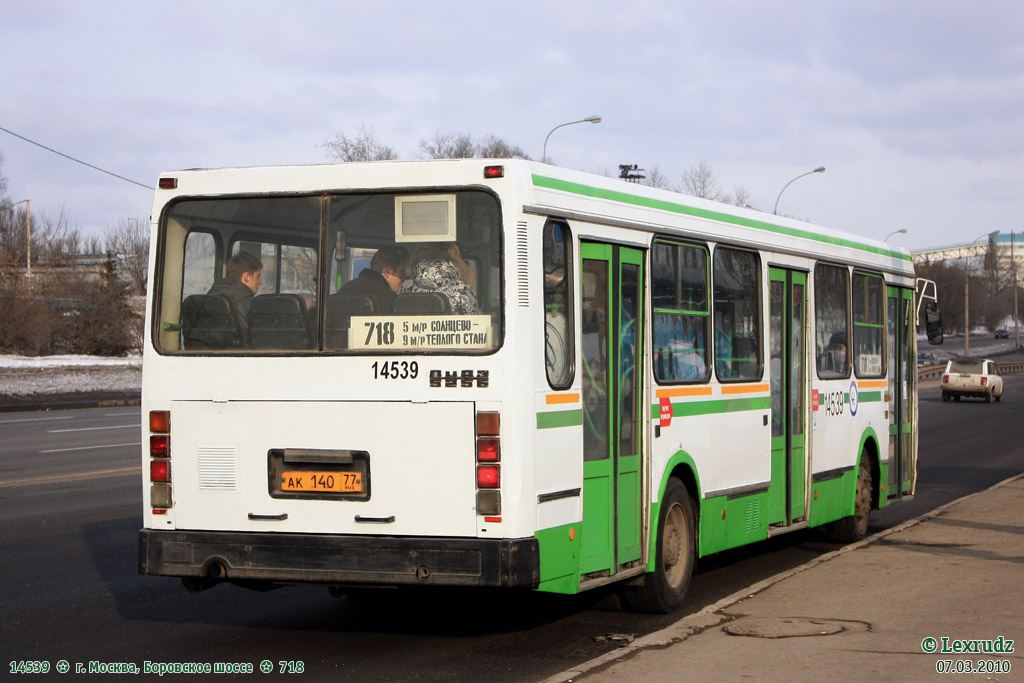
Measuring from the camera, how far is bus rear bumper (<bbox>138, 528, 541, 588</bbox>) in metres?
6.59

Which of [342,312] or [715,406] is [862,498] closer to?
[715,406]

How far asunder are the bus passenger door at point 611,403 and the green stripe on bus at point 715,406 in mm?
391

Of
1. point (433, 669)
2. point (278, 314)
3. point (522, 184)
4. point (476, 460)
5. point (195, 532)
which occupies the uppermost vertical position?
point (522, 184)

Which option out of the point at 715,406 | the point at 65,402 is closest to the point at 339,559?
the point at 715,406

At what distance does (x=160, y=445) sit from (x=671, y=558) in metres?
3.68

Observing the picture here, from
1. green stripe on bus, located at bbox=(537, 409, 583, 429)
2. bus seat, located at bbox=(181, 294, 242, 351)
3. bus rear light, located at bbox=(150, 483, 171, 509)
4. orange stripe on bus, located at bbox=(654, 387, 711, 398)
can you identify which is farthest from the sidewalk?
bus seat, located at bbox=(181, 294, 242, 351)

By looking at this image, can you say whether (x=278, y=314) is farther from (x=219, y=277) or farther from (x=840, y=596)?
(x=840, y=596)

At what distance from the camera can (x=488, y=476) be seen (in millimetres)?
6645

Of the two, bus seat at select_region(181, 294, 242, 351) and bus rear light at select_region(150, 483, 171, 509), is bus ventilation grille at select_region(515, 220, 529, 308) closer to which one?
bus seat at select_region(181, 294, 242, 351)

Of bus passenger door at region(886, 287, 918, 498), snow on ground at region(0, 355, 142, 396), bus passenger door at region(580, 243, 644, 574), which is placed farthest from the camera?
snow on ground at region(0, 355, 142, 396)

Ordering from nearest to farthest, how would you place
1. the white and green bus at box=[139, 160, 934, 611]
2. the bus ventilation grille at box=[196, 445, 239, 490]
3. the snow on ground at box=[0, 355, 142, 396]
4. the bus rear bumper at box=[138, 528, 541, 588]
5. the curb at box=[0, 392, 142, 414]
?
the bus rear bumper at box=[138, 528, 541, 588] < the white and green bus at box=[139, 160, 934, 611] < the bus ventilation grille at box=[196, 445, 239, 490] < the curb at box=[0, 392, 142, 414] < the snow on ground at box=[0, 355, 142, 396]

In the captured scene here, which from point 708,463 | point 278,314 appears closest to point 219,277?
point 278,314

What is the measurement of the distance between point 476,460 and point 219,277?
2091 mm

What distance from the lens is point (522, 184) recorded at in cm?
686
